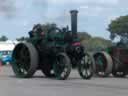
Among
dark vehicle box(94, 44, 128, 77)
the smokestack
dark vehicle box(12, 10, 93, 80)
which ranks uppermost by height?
the smokestack

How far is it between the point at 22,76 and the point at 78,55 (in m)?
2.60

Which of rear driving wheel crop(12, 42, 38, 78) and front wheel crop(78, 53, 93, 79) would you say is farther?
rear driving wheel crop(12, 42, 38, 78)

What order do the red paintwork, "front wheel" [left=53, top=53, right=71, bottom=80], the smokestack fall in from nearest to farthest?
"front wheel" [left=53, top=53, right=71, bottom=80] < the smokestack < the red paintwork

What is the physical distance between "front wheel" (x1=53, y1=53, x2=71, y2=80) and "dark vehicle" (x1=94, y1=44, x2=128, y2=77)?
3.47 m

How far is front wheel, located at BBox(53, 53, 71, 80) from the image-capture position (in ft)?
69.3

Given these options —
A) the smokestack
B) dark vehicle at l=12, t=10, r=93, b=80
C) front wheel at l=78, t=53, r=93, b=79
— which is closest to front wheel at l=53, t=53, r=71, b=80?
dark vehicle at l=12, t=10, r=93, b=80

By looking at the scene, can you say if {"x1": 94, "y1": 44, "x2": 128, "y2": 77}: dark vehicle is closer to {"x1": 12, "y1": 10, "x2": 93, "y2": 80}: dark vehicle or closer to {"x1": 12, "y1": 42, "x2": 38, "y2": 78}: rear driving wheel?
{"x1": 12, "y1": 10, "x2": 93, "y2": 80}: dark vehicle

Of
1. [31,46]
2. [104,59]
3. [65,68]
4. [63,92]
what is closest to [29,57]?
[31,46]

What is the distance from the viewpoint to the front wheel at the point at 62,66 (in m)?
21.1

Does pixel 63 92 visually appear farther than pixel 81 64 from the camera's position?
No

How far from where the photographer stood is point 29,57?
22.5 m

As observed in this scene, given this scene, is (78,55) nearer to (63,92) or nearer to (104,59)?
(104,59)

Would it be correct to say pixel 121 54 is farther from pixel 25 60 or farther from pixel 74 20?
pixel 25 60

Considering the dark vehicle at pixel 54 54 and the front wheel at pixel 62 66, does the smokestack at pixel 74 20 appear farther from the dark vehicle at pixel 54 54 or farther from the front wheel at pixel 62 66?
the front wheel at pixel 62 66
